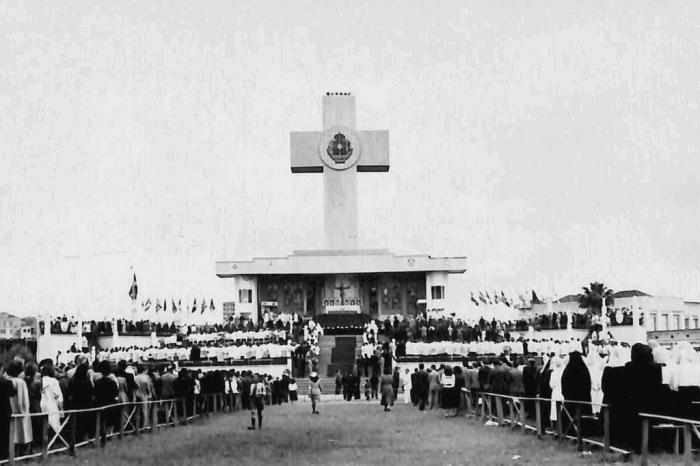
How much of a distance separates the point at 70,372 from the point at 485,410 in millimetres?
10603

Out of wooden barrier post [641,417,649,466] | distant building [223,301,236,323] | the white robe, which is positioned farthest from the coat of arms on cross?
wooden barrier post [641,417,649,466]

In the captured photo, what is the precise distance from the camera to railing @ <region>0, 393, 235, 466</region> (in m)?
17.4

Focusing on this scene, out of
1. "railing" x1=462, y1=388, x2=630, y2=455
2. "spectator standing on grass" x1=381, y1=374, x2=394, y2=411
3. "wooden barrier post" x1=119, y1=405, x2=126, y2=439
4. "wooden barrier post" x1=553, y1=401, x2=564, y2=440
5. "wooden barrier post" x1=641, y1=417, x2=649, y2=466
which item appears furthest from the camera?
"spectator standing on grass" x1=381, y1=374, x2=394, y2=411

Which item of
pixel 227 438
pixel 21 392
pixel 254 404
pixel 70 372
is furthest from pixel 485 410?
pixel 21 392

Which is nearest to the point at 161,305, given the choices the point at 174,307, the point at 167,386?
the point at 174,307

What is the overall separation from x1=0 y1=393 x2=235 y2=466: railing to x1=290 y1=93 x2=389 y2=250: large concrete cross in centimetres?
4120

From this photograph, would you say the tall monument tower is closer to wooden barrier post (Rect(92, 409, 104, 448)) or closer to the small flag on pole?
the small flag on pole

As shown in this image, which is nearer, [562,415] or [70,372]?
[562,415]

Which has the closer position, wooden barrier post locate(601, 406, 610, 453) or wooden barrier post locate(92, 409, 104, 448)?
wooden barrier post locate(601, 406, 610, 453)

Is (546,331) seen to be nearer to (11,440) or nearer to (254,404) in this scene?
(254,404)

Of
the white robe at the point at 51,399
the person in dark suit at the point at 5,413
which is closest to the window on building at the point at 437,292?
the white robe at the point at 51,399

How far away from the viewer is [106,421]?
21.6m

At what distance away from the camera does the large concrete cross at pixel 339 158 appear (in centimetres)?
7350

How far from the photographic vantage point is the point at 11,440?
52.1ft
